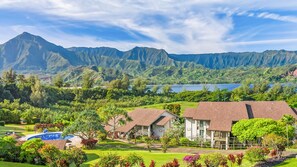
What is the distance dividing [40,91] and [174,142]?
5317 cm

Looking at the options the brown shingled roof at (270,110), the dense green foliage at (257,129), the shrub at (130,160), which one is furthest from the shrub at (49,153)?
the brown shingled roof at (270,110)

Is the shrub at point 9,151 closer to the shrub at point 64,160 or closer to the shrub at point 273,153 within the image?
the shrub at point 64,160

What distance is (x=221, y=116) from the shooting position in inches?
1679

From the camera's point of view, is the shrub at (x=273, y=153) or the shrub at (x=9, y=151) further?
the shrub at (x=273, y=153)

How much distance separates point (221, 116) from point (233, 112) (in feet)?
5.37

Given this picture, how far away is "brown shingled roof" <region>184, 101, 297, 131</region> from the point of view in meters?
41.5

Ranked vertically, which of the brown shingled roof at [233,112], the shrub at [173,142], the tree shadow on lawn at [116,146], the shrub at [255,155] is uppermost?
the brown shingled roof at [233,112]

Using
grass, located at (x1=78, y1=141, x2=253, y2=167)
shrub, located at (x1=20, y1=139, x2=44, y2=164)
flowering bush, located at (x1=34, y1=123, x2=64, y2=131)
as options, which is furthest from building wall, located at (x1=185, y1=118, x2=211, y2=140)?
shrub, located at (x1=20, y1=139, x2=44, y2=164)

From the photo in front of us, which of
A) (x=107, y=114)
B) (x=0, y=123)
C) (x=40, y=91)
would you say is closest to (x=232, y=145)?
(x=107, y=114)

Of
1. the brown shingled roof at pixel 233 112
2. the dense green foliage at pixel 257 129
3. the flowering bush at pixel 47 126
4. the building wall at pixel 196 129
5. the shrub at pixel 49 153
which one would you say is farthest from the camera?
the flowering bush at pixel 47 126

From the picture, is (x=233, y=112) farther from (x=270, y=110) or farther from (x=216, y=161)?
(x=216, y=161)

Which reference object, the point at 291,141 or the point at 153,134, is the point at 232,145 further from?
the point at 153,134

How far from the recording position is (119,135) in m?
48.0

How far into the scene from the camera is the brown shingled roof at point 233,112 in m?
41.5
